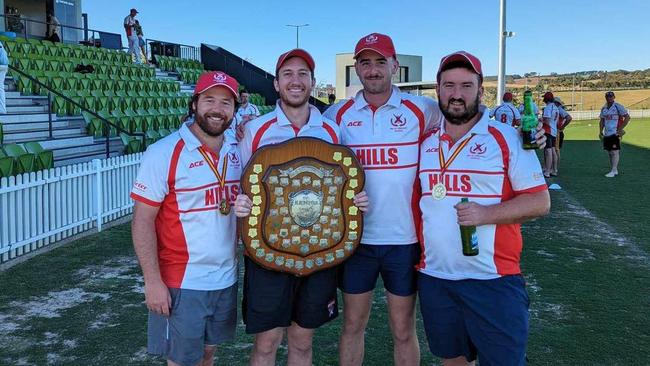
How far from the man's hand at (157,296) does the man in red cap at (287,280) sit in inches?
16.7

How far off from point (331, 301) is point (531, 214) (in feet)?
3.63

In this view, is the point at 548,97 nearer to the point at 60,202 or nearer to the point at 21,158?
the point at 60,202

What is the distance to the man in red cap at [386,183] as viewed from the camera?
10.1 ft

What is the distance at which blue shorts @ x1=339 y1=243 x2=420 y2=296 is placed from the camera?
10.2 ft

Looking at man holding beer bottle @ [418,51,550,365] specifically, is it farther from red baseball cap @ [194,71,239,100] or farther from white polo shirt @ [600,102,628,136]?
white polo shirt @ [600,102,628,136]

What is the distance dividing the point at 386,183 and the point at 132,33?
1921 centimetres

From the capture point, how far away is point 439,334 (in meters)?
2.86

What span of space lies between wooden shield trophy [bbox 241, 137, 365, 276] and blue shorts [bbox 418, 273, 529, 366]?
1.78ft

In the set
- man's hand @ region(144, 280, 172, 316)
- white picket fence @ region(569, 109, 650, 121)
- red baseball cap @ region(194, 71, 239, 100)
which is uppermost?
white picket fence @ region(569, 109, 650, 121)

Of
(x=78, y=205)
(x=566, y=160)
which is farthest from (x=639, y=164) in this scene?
(x=78, y=205)

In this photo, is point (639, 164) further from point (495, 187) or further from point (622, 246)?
point (495, 187)

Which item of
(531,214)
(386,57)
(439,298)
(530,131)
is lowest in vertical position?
(439,298)

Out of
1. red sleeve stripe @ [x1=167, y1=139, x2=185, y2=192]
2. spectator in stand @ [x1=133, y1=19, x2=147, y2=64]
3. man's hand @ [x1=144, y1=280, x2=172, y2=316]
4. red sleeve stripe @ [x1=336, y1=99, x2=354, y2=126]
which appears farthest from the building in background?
man's hand @ [x1=144, y1=280, x2=172, y2=316]

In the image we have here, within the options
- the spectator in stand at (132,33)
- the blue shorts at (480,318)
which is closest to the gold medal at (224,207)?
the blue shorts at (480,318)
